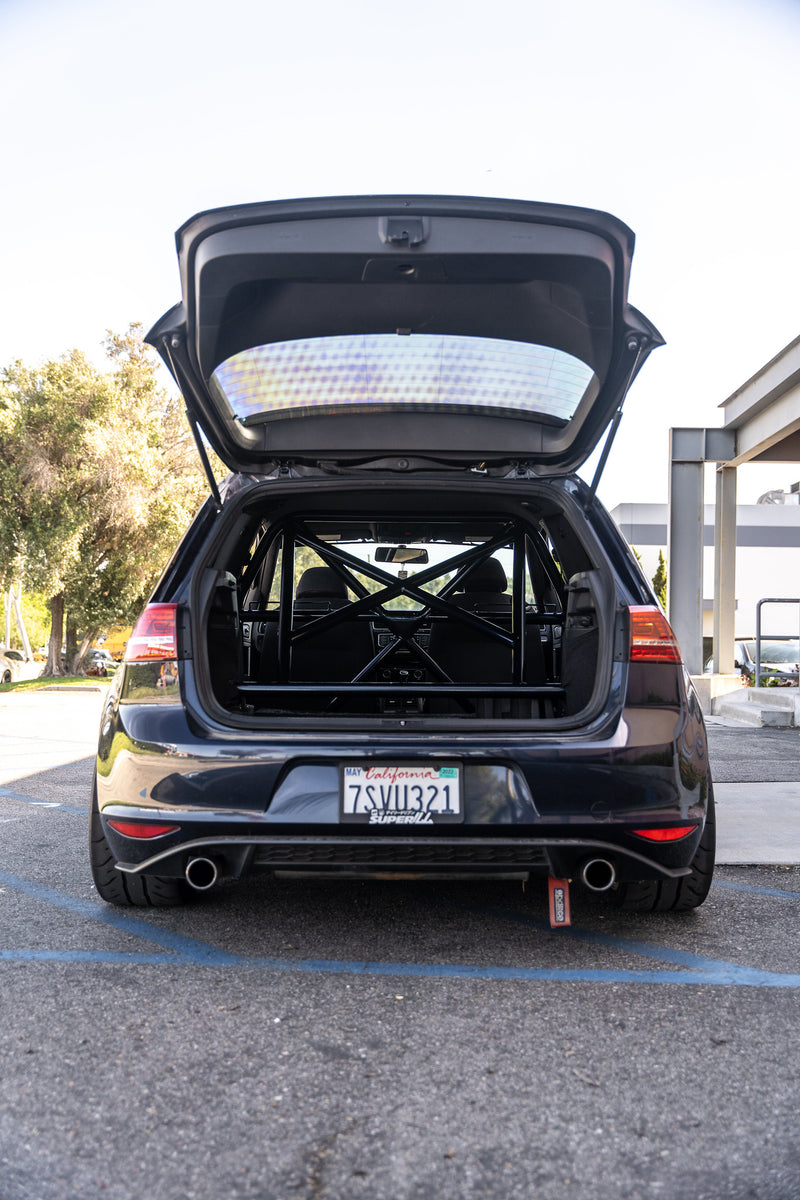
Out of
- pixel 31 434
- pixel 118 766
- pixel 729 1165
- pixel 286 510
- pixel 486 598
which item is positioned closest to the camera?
pixel 729 1165

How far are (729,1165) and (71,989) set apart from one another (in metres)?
1.72

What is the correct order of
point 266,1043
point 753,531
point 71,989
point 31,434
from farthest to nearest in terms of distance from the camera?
point 753,531 → point 31,434 → point 71,989 → point 266,1043

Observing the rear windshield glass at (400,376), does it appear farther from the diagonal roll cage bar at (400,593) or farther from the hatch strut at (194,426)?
the diagonal roll cage bar at (400,593)

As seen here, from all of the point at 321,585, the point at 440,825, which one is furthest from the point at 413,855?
the point at 321,585

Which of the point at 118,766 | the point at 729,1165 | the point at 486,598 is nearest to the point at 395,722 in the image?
the point at 118,766

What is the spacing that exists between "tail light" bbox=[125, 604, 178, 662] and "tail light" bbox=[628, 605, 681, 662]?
1.39 m

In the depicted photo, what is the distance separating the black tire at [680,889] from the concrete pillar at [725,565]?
1163 centimetres

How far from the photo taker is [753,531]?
4088 centimetres

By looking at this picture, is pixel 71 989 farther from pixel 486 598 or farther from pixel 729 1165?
pixel 486 598

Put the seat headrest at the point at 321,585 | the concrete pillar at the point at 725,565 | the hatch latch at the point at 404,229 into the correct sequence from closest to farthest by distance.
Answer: the hatch latch at the point at 404,229 < the seat headrest at the point at 321,585 < the concrete pillar at the point at 725,565

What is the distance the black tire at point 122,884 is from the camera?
3.09 metres

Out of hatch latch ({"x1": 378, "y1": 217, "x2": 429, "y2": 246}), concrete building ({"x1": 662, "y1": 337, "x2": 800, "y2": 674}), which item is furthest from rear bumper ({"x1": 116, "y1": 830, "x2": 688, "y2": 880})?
concrete building ({"x1": 662, "y1": 337, "x2": 800, "y2": 674})

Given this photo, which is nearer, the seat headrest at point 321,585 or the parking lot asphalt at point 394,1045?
the parking lot asphalt at point 394,1045

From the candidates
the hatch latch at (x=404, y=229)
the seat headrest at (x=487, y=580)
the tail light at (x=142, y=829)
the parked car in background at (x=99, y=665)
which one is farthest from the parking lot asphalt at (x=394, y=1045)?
the parked car in background at (x=99, y=665)
